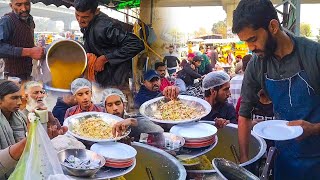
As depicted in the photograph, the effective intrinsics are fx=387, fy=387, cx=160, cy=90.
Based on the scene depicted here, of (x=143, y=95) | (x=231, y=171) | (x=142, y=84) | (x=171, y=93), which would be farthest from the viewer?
(x=142, y=84)

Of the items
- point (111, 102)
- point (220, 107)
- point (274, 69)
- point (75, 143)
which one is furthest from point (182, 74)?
point (75, 143)

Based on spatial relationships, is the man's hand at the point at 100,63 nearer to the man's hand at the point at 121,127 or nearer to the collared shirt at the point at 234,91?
the man's hand at the point at 121,127

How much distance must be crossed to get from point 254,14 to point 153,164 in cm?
91

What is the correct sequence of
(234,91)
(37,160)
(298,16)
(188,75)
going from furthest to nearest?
(298,16) → (234,91) → (188,75) → (37,160)

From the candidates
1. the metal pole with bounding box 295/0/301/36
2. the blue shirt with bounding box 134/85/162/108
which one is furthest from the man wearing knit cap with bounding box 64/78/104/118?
the metal pole with bounding box 295/0/301/36

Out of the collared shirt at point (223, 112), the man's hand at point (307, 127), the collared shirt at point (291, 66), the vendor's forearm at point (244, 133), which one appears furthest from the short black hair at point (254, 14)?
the collared shirt at point (223, 112)

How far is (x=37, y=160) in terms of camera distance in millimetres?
1168

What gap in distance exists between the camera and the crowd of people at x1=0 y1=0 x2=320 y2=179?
169 cm

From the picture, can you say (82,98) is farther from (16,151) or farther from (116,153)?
(16,151)

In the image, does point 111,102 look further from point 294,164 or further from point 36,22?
point 294,164

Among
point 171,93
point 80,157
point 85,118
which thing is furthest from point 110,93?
point 80,157

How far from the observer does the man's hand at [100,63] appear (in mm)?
2078

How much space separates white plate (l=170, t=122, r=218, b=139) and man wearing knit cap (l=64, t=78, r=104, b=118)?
1.42 feet

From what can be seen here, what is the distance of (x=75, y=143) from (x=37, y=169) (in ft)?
1.79
